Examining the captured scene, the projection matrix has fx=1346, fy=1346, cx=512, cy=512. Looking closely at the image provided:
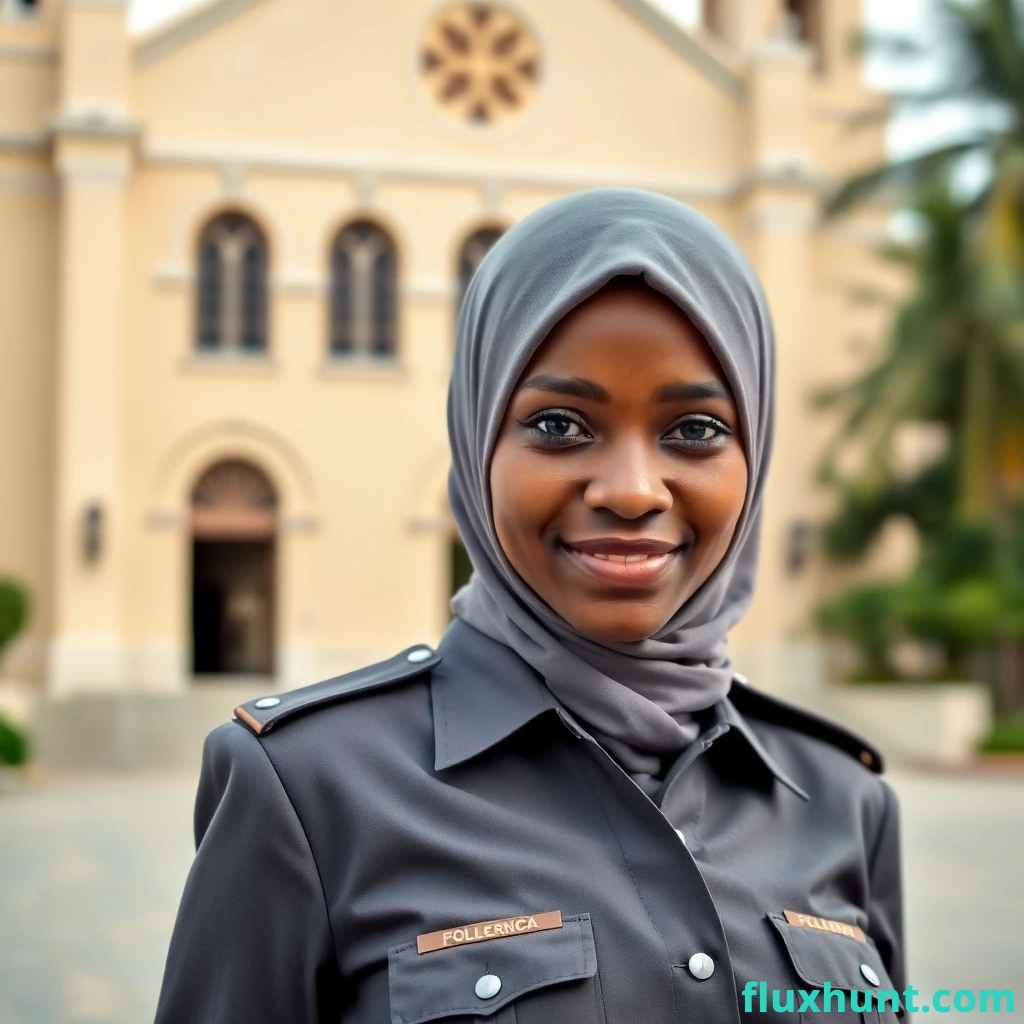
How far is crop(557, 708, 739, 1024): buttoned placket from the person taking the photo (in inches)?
55.5

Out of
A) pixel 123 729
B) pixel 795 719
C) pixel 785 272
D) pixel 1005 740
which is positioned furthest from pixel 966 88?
pixel 795 719

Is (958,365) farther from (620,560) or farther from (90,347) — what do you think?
(620,560)

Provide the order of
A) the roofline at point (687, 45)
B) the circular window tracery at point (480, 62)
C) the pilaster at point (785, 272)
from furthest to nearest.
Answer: the roofline at point (687, 45) → the circular window tracery at point (480, 62) → the pilaster at point (785, 272)

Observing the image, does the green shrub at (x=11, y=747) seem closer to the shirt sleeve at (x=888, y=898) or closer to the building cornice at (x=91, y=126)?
the building cornice at (x=91, y=126)

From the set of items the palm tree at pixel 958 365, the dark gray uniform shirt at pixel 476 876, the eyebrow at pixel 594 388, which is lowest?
the dark gray uniform shirt at pixel 476 876

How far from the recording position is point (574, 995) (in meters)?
1.38

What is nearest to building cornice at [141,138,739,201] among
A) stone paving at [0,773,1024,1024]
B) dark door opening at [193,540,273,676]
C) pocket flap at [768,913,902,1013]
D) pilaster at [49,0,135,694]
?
pilaster at [49,0,135,694]

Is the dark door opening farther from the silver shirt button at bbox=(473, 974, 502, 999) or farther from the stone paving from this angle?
the silver shirt button at bbox=(473, 974, 502, 999)

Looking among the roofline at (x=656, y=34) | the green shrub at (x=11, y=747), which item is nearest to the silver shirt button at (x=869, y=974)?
the green shrub at (x=11, y=747)

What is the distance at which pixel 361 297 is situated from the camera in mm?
18719

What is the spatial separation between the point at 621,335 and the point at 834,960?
0.76 meters

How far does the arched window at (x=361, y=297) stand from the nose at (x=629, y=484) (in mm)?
17531

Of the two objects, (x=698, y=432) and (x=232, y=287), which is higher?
(x=232, y=287)

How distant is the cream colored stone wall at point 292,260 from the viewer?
17281 mm
